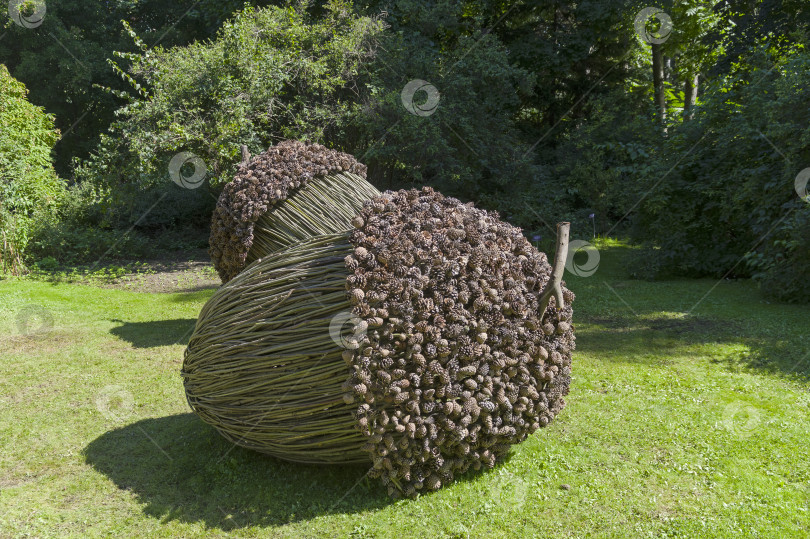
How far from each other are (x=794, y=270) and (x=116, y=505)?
27.8ft

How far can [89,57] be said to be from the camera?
2316 centimetres

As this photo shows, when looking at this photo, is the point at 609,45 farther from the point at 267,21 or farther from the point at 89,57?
the point at 89,57

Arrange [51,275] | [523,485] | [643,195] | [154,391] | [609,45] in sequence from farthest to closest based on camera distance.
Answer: [609,45] < [51,275] < [643,195] < [154,391] < [523,485]

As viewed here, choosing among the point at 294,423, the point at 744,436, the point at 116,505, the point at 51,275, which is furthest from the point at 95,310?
the point at 744,436
